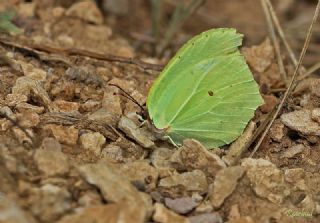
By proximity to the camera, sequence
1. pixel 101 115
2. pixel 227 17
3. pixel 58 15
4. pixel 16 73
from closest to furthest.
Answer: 1. pixel 101 115
2. pixel 16 73
3. pixel 58 15
4. pixel 227 17

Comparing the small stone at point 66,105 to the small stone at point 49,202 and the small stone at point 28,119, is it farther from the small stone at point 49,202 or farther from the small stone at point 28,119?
the small stone at point 49,202

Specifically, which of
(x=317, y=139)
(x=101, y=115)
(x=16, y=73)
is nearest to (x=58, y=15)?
(x=16, y=73)

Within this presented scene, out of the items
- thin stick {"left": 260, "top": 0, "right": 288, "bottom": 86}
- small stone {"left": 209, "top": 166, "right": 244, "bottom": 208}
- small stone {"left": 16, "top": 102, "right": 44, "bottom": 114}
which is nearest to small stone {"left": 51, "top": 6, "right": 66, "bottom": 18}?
small stone {"left": 16, "top": 102, "right": 44, "bottom": 114}

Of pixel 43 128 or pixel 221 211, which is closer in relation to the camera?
pixel 221 211

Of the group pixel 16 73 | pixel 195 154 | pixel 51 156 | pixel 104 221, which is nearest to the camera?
pixel 104 221

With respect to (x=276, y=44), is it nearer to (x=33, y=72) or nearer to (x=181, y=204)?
(x=33, y=72)

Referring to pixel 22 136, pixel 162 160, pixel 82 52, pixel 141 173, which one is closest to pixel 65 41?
pixel 82 52

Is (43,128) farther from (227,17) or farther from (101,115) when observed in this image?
(227,17)
